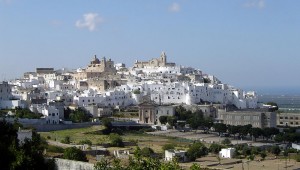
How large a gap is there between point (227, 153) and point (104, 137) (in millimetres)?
10016

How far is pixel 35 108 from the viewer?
4766cm

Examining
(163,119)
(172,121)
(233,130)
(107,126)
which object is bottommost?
(233,130)

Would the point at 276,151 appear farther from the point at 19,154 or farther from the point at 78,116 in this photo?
the point at 19,154

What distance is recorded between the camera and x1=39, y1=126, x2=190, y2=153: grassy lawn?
37706 millimetres

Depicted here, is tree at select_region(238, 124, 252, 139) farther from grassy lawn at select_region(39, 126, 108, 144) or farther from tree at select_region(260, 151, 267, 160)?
grassy lawn at select_region(39, 126, 108, 144)

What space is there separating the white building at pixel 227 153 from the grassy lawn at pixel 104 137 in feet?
10.5

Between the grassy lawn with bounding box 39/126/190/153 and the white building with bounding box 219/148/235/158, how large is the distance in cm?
320

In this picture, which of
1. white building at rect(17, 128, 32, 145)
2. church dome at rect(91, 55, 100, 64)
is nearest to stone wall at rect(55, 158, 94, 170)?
white building at rect(17, 128, 32, 145)

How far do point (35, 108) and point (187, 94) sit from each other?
1970 centimetres

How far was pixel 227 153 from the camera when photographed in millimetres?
34688

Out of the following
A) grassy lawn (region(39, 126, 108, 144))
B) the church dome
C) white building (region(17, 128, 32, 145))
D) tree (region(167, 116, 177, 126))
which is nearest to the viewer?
white building (region(17, 128, 32, 145))

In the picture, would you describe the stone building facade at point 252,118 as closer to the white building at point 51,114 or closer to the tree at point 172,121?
the tree at point 172,121

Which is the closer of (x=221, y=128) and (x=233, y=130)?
(x=233, y=130)

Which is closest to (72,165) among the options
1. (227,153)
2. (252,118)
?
(227,153)
